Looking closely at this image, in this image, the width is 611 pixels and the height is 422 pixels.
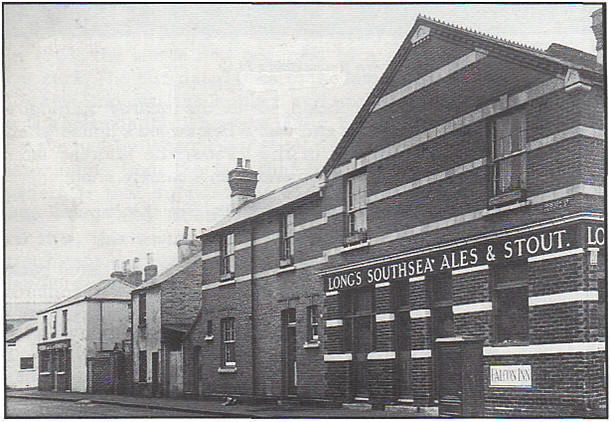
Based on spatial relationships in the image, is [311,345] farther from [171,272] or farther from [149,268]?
[171,272]

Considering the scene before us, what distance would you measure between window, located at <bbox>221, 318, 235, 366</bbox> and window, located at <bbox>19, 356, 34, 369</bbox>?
5836 mm

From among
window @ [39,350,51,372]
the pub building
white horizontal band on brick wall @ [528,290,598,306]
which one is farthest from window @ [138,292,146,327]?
white horizontal band on brick wall @ [528,290,598,306]

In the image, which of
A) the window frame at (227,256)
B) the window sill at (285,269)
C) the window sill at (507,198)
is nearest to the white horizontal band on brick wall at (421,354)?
the window sill at (507,198)

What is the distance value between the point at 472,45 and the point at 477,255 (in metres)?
3.86

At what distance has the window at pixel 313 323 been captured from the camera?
19609 millimetres

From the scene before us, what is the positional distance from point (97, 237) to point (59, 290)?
4.07 feet

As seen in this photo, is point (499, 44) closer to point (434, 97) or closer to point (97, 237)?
point (434, 97)

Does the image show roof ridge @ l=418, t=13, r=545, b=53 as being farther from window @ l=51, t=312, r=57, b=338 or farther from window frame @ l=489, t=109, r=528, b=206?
window @ l=51, t=312, r=57, b=338

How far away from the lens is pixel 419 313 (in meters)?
16.4

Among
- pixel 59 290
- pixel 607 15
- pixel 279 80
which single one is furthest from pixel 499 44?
pixel 59 290

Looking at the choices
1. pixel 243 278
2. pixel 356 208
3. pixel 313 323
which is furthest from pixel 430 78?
pixel 243 278

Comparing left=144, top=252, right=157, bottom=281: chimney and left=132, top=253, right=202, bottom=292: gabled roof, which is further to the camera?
left=132, top=253, right=202, bottom=292: gabled roof

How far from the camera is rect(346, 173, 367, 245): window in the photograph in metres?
18.2

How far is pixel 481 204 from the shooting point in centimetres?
1509
